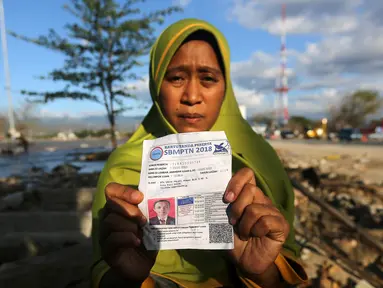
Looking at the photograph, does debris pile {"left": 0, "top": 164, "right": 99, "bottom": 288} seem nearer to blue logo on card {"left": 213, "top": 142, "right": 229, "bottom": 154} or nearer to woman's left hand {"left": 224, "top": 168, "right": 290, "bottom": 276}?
woman's left hand {"left": 224, "top": 168, "right": 290, "bottom": 276}

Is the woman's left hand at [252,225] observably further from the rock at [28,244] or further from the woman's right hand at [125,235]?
the rock at [28,244]

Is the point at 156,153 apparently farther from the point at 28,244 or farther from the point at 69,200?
the point at 69,200

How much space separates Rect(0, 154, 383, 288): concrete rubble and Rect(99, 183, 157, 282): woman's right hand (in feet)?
5.43

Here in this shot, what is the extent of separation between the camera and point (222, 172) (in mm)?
993

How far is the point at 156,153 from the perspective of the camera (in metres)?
1.05

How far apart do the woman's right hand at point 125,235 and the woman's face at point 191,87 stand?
397 millimetres

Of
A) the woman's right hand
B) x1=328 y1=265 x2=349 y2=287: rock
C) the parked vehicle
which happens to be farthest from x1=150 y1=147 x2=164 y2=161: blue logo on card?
the parked vehicle

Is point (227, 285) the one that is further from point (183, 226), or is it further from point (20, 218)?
point (20, 218)

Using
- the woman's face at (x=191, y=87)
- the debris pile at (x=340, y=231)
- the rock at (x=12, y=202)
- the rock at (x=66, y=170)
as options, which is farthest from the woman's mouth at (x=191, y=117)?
the rock at (x=66, y=170)

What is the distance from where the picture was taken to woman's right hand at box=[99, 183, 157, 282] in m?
1.02

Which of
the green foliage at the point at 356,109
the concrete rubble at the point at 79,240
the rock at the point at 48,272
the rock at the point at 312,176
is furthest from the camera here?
the green foliage at the point at 356,109

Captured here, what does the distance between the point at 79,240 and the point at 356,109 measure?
161 ft

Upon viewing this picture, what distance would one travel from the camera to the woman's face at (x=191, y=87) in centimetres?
127

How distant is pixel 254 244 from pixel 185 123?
21.1 inches
